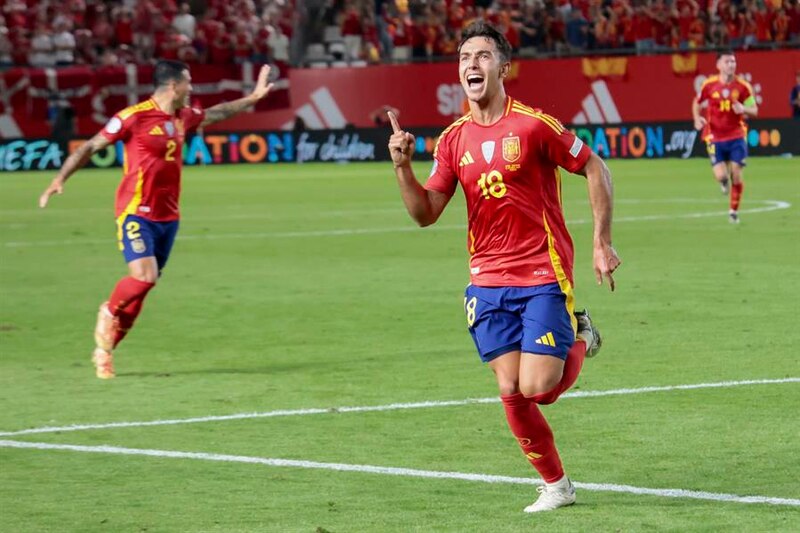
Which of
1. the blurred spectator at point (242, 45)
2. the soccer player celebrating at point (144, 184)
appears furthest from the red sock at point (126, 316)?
the blurred spectator at point (242, 45)

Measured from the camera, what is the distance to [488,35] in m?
7.36

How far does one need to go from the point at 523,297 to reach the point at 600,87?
3659cm

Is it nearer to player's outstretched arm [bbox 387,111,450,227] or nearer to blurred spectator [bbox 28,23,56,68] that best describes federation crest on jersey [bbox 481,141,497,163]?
player's outstretched arm [bbox 387,111,450,227]

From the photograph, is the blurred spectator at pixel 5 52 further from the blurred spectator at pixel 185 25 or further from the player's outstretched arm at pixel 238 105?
the player's outstretched arm at pixel 238 105

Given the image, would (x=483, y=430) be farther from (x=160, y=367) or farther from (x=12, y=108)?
(x=12, y=108)

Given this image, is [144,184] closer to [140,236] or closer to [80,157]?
[140,236]

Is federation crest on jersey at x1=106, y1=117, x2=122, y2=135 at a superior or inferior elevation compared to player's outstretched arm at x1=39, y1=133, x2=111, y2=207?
superior

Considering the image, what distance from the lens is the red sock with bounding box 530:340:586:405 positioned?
7.26 meters

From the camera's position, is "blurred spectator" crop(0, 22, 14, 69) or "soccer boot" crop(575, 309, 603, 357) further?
"blurred spectator" crop(0, 22, 14, 69)

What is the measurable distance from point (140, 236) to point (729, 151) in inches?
583

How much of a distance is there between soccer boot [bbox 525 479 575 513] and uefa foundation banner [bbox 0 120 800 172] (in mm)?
33979

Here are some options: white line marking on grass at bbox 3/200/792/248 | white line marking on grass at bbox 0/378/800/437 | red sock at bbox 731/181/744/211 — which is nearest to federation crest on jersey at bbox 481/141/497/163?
white line marking on grass at bbox 0/378/800/437

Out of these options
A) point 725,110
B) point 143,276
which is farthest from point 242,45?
point 143,276

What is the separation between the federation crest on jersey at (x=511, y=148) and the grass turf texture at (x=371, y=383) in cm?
153
